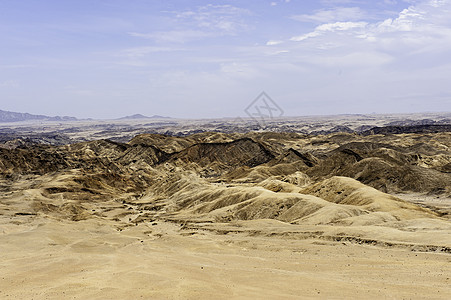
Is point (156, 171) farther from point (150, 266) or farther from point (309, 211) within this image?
point (150, 266)

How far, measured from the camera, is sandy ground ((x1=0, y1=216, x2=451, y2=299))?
19.4 metres

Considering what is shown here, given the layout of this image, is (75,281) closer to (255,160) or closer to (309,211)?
(309,211)

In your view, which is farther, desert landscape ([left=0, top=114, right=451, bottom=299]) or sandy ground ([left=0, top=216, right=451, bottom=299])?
desert landscape ([left=0, top=114, right=451, bottom=299])

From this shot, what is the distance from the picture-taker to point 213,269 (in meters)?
24.3

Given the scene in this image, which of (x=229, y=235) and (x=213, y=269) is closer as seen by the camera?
(x=213, y=269)

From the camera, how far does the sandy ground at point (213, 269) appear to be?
765 inches

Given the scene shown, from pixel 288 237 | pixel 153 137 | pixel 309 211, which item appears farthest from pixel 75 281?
pixel 153 137

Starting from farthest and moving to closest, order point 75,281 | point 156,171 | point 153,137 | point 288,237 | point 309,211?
point 153,137, point 156,171, point 309,211, point 288,237, point 75,281

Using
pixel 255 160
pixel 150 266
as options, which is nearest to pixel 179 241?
pixel 150 266

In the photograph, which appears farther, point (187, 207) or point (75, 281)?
point (187, 207)

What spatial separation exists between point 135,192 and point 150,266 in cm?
5040

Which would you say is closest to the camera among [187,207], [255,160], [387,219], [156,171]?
[387,219]

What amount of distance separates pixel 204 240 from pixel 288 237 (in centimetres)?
712

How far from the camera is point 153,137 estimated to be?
136000 mm
